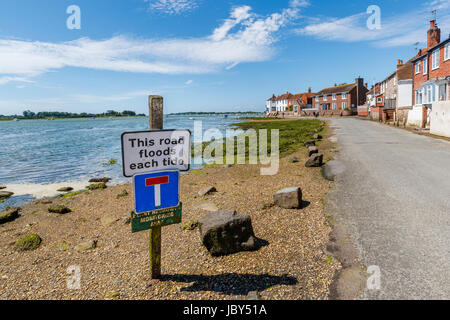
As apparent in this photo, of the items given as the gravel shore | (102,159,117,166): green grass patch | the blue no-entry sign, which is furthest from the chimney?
the blue no-entry sign

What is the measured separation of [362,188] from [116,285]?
8378 mm

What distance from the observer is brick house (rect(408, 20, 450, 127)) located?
27.7 m

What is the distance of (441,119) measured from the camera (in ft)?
72.6

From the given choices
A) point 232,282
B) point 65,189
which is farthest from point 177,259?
point 65,189

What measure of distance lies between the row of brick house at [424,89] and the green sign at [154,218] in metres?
23.8

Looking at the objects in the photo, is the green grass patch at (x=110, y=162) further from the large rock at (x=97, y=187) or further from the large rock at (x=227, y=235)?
the large rock at (x=227, y=235)

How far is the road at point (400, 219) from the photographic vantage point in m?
4.51

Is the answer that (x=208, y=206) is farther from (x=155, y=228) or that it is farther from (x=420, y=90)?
(x=420, y=90)

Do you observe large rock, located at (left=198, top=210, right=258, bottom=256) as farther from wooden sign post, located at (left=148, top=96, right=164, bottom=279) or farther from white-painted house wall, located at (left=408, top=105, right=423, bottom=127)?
white-painted house wall, located at (left=408, top=105, right=423, bottom=127)

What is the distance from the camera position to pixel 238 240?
227 inches

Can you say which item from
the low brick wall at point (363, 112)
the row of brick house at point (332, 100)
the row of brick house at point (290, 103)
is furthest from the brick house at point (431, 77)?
the row of brick house at point (290, 103)

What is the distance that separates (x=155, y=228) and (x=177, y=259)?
1.22 metres
